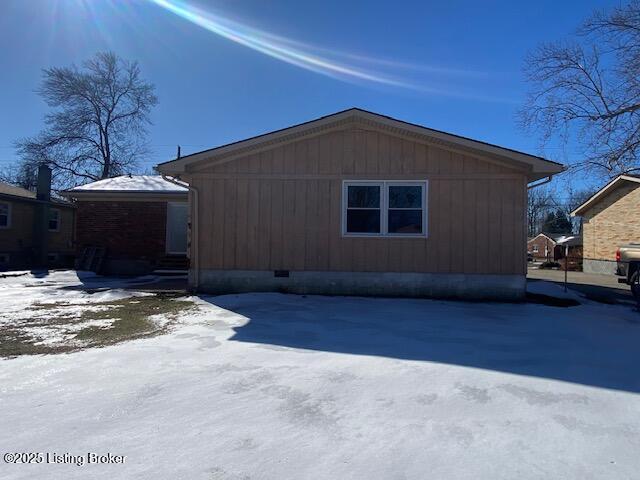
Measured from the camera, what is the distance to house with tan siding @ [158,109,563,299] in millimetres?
9477

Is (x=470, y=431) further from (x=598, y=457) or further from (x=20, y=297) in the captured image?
(x=20, y=297)

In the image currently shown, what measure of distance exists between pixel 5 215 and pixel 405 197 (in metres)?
19.9

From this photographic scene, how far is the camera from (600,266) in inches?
907

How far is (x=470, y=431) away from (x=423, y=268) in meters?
6.61

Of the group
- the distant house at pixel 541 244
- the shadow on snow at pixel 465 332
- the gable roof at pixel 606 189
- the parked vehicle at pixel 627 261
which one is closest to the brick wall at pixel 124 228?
the shadow on snow at pixel 465 332

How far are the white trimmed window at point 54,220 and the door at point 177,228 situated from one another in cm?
1196

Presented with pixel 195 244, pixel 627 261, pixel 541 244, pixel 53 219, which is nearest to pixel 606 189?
pixel 627 261

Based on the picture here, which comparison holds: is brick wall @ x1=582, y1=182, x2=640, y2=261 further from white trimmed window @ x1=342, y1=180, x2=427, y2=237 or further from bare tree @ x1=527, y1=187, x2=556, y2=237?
bare tree @ x1=527, y1=187, x2=556, y2=237

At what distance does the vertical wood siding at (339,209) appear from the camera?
9492mm

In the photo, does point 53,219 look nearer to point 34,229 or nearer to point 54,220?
point 54,220

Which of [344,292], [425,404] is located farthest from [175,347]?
[344,292]

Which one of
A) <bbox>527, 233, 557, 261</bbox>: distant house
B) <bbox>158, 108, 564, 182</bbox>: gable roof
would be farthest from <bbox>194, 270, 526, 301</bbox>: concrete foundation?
<bbox>527, 233, 557, 261</bbox>: distant house

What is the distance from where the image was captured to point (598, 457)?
2830mm

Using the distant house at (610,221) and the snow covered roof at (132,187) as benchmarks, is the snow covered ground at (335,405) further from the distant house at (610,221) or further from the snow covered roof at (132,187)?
the distant house at (610,221)
